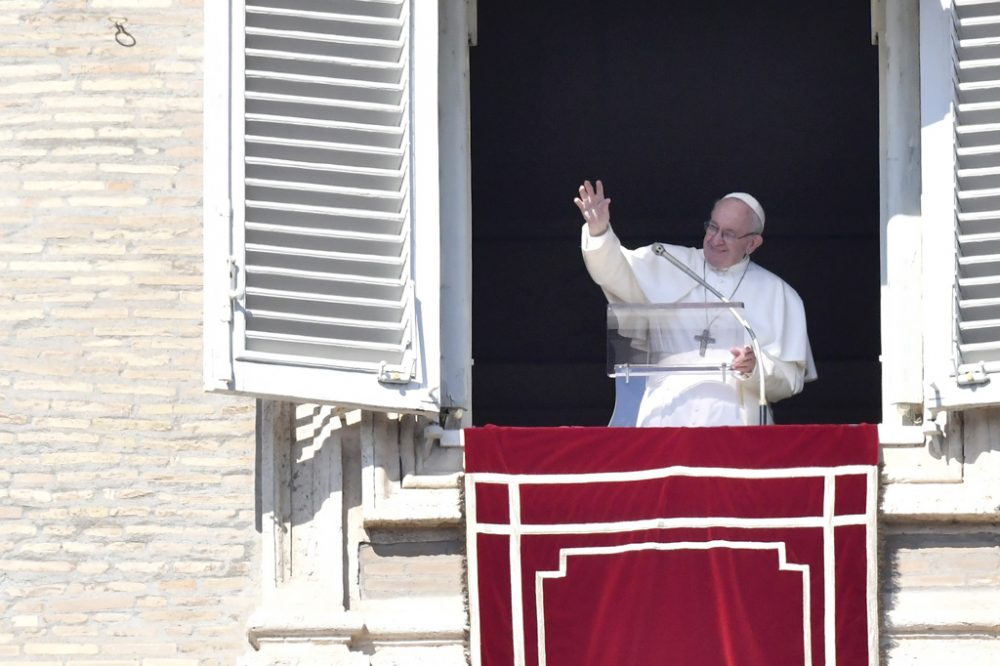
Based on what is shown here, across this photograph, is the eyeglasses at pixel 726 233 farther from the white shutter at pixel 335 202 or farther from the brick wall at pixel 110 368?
the brick wall at pixel 110 368

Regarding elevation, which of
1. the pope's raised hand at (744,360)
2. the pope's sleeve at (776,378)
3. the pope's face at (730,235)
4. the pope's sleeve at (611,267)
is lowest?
the pope's sleeve at (776,378)

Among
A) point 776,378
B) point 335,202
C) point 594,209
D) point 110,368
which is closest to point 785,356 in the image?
point 776,378

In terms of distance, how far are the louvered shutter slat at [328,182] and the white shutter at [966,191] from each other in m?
1.50

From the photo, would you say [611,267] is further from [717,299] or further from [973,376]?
[973,376]

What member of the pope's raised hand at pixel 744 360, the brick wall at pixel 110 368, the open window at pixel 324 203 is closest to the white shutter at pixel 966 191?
the pope's raised hand at pixel 744 360

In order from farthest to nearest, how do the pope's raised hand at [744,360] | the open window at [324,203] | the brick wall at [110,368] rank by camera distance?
1. the brick wall at [110,368]
2. the pope's raised hand at [744,360]
3. the open window at [324,203]

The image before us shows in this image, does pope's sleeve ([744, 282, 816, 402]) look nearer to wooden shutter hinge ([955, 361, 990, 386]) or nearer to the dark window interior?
wooden shutter hinge ([955, 361, 990, 386])

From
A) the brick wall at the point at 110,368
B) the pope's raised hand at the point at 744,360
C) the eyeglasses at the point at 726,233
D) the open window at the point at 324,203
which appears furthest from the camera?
the eyeglasses at the point at 726,233

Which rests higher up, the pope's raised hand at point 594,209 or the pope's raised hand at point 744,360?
the pope's raised hand at point 594,209

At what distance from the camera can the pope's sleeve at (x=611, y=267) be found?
822 centimetres

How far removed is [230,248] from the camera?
7.56m

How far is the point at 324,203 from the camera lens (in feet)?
25.2

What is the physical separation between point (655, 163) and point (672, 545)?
3349 mm

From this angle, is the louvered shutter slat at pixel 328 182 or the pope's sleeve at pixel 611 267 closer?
the louvered shutter slat at pixel 328 182
